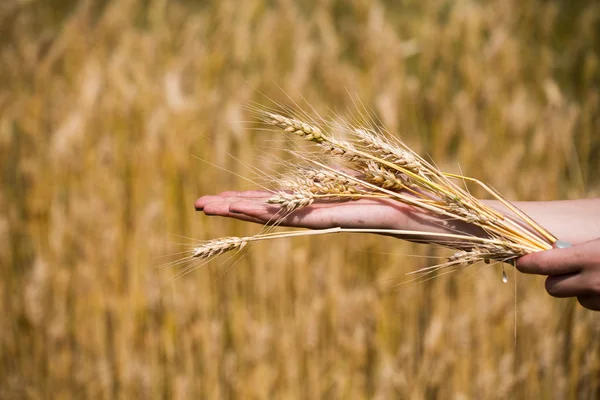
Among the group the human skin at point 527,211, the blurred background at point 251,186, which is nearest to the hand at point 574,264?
the human skin at point 527,211

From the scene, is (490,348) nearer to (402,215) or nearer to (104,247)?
(402,215)

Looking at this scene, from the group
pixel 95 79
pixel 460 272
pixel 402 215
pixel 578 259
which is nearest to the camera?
pixel 578 259

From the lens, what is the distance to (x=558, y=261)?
731mm

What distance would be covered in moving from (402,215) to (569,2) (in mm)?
1135

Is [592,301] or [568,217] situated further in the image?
[568,217]

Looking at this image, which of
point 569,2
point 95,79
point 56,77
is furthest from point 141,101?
point 569,2

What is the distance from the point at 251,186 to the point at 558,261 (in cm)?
87

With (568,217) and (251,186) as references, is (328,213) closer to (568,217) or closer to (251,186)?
(568,217)

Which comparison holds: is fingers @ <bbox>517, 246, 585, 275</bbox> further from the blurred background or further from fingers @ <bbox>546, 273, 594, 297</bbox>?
the blurred background

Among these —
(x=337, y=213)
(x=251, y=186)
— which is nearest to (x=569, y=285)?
(x=337, y=213)

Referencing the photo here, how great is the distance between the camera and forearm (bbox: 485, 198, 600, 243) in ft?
Result: 3.09

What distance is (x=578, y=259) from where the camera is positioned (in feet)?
2.39

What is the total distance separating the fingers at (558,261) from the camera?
73 centimetres

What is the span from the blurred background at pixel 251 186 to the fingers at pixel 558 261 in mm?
643
